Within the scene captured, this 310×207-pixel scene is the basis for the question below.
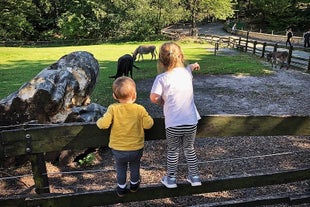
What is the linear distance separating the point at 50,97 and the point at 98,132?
395cm

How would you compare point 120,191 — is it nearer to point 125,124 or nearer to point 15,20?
point 125,124

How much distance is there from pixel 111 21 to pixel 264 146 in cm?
4253

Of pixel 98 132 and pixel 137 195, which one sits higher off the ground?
pixel 98 132

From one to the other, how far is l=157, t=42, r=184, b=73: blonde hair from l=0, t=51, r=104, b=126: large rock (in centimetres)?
397

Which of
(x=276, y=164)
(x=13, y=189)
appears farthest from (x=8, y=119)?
(x=276, y=164)

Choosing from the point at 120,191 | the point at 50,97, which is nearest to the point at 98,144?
the point at 120,191

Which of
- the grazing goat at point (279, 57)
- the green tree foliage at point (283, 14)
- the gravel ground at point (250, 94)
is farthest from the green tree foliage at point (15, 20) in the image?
the gravel ground at point (250, 94)

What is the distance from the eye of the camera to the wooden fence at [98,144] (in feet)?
10.2

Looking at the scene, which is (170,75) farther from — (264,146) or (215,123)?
(264,146)

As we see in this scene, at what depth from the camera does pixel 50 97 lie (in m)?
6.83

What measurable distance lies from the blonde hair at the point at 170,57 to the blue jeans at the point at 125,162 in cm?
84

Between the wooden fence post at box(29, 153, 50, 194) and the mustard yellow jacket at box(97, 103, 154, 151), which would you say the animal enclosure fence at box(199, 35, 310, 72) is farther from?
the wooden fence post at box(29, 153, 50, 194)

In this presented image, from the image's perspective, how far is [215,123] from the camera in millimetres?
3396

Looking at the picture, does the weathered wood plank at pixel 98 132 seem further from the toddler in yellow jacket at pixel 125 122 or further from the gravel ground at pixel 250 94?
the gravel ground at pixel 250 94
